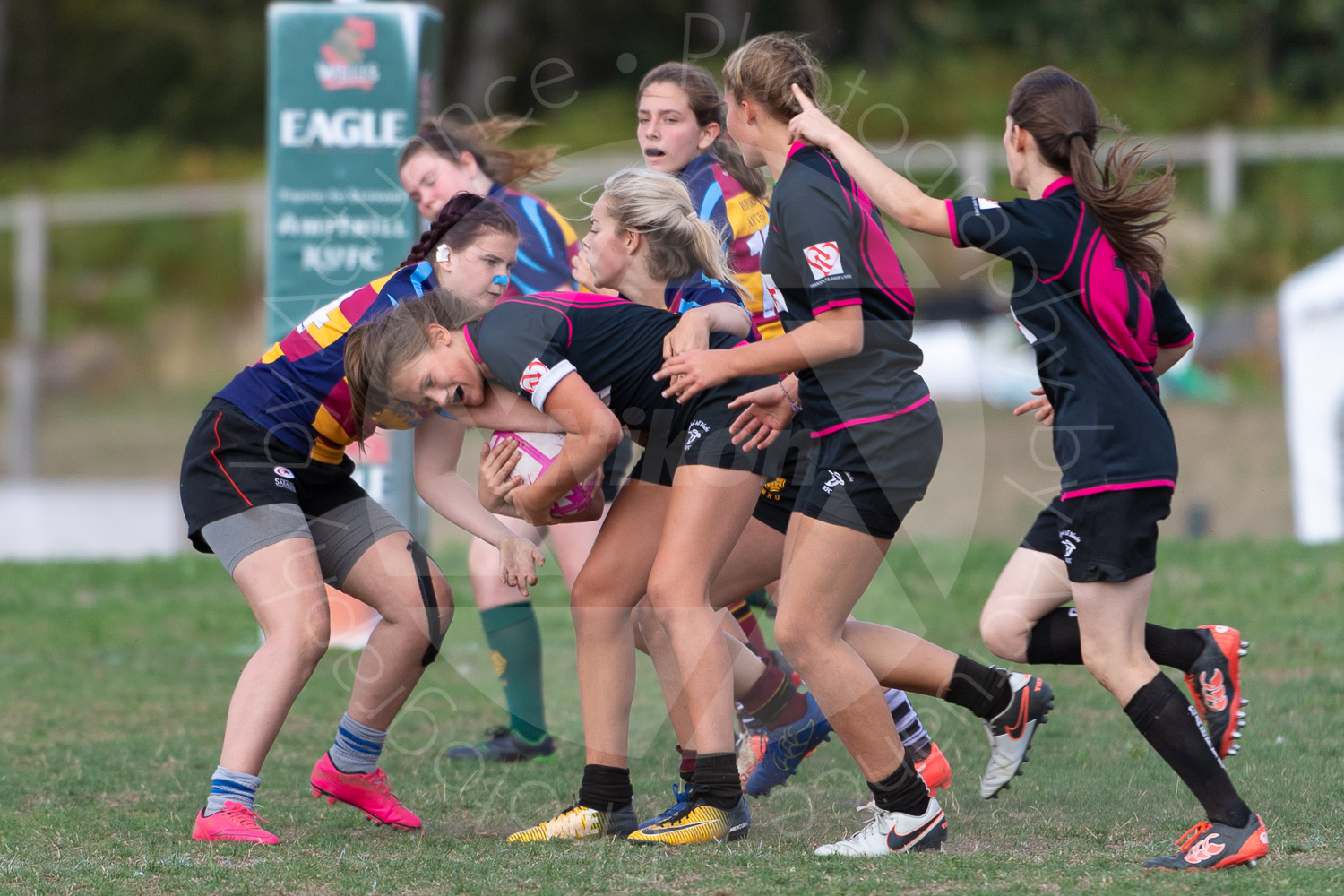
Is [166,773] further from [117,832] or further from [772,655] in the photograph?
[772,655]

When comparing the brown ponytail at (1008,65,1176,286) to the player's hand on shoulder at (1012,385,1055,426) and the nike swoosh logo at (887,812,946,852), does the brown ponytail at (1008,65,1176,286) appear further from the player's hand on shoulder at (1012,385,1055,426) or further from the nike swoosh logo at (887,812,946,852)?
the nike swoosh logo at (887,812,946,852)

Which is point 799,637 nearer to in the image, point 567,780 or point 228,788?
point 567,780

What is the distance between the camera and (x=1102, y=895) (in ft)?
10.8

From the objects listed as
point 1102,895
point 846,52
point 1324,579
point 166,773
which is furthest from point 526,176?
point 846,52

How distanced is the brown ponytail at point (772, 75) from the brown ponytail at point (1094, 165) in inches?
21.8

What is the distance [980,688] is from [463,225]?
1963 mm

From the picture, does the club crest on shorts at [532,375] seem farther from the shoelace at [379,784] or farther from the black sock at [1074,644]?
the black sock at [1074,644]

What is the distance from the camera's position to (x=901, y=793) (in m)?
3.83

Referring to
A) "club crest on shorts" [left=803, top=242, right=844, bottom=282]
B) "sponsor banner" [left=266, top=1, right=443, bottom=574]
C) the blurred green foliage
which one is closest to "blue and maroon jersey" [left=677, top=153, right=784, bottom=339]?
"club crest on shorts" [left=803, top=242, right=844, bottom=282]

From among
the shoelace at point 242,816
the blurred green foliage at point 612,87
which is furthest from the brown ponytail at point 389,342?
the blurred green foliage at point 612,87

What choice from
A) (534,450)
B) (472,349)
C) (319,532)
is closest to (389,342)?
(472,349)

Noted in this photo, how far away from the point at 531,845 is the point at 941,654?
4.10ft

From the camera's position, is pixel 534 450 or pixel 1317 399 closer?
pixel 534 450

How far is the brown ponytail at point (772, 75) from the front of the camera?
388cm
